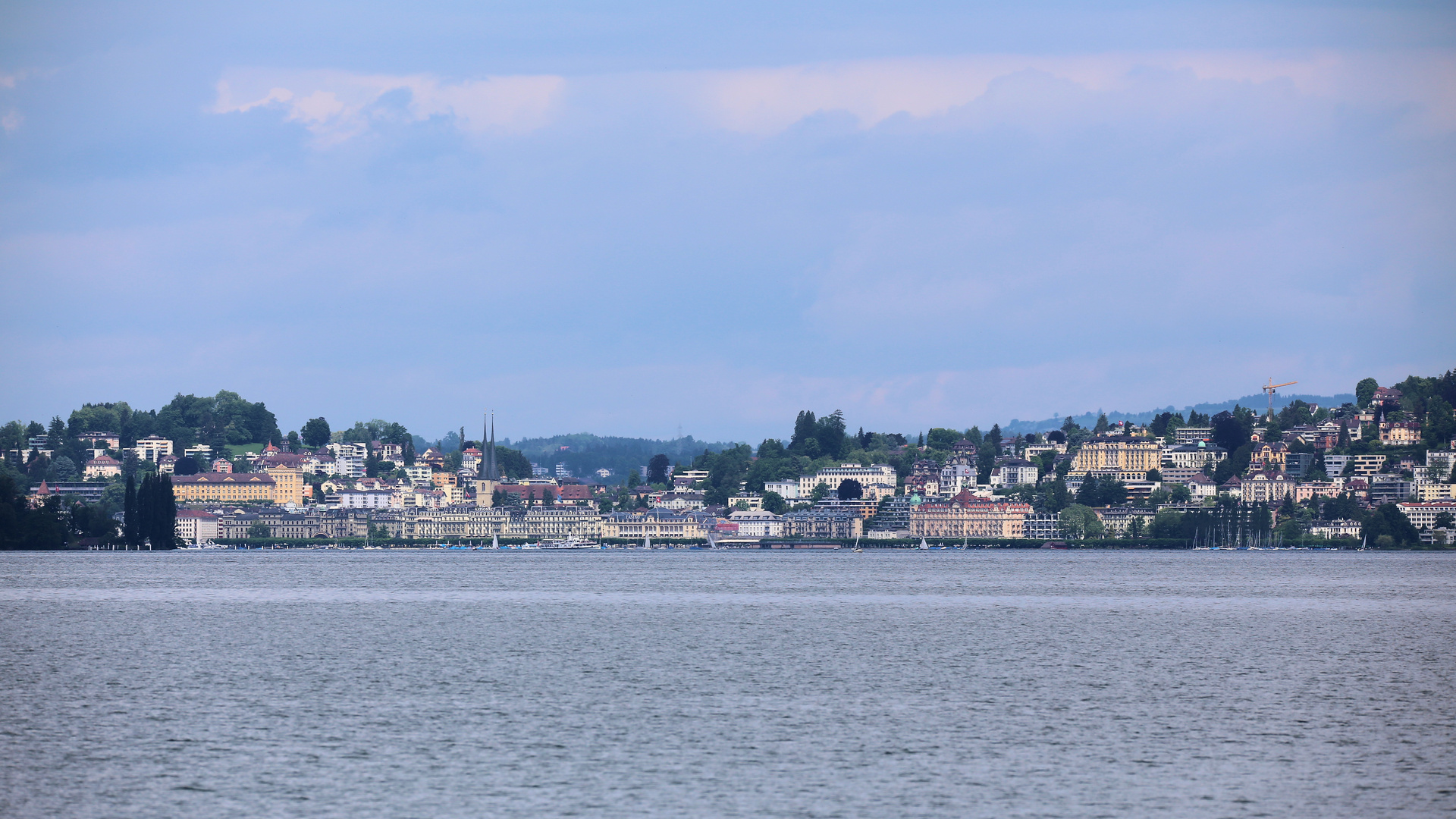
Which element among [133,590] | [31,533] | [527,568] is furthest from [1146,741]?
[31,533]

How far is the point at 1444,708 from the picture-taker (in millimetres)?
35031

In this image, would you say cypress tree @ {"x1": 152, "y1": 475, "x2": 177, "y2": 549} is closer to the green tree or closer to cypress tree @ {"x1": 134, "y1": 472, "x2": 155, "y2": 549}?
cypress tree @ {"x1": 134, "y1": 472, "x2": 155, "y2": 549}

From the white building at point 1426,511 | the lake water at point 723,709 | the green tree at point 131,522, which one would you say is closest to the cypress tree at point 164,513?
the green tree at point 131,522

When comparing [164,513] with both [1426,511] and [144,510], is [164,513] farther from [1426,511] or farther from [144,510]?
[1426,511]

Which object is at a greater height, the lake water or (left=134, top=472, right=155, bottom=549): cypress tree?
(left=134, top=472, right=155, bottom=549): cypress tree

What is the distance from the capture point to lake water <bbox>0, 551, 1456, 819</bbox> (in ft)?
84.3

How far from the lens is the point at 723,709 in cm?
3494

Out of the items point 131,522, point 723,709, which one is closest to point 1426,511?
point 131,522

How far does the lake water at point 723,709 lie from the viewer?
1012 inches

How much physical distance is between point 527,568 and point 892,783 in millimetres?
106553

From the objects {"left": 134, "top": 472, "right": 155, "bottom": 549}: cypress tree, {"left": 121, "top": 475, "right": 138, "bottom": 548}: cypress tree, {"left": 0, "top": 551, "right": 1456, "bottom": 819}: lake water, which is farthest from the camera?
{"left": 121, "top": 475, "right": 138, "bottom": 548}: cypress tree

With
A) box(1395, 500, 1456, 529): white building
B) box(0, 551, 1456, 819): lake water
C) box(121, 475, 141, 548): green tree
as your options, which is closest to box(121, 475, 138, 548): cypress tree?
box(121, 475, 141, 548): green tree

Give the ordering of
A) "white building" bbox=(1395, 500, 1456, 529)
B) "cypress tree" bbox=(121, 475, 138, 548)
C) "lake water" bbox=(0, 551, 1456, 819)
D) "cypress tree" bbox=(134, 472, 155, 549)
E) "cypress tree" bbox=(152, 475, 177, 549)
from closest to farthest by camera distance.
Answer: "lake water" bbox=(0, 551, 1456, 819)
"cypress tree" bbox=(134, 472, 155, 549)
"cypress tree" bbox=(152, 475, 177, 549)
"cypress tree" bbox=(121, 475, 138, 548)
"white building" bbox=(1395, 500, 1456, 529)

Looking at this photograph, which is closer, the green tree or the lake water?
the lake water
